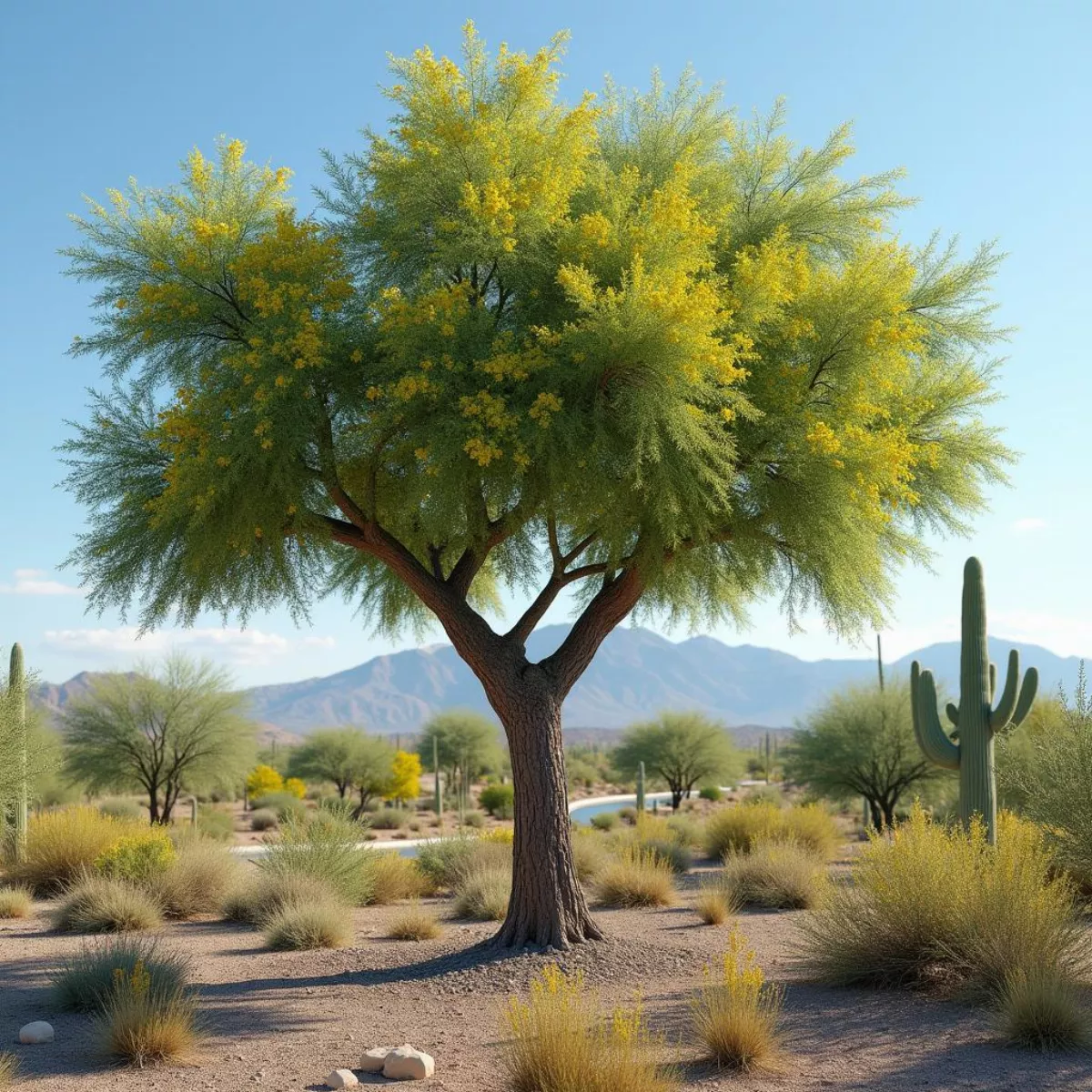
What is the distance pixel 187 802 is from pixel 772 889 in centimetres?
4715

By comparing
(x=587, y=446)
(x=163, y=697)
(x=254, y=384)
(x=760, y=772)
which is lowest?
(x=760, y=772)

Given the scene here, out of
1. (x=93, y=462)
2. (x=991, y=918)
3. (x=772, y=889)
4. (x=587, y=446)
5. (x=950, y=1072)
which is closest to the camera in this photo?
(x=950, y=1072)

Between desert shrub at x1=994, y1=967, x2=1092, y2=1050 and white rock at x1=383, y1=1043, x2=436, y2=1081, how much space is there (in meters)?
4.64

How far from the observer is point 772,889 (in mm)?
18781

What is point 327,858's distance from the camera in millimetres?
19016

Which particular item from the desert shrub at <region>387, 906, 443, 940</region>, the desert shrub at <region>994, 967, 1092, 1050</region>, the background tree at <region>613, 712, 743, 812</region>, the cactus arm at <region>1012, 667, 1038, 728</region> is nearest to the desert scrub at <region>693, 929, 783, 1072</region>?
the desert shrub at <region>994, 967, 1092, 1050</region>

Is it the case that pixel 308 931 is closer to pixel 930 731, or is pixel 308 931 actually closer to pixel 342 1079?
pixel 342 1079

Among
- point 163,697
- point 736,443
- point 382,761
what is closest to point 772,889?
point 736,443

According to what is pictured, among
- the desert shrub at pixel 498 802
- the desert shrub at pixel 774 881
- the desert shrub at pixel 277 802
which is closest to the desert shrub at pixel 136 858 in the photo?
the desert shrub at pixel 774 881

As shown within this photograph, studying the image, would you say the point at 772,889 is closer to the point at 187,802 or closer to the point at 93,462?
the point at 93,462

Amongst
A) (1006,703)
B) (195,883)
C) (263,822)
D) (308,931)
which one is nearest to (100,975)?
(308,931)

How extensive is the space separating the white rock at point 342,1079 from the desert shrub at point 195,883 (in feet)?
34.7

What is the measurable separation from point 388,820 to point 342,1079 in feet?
127

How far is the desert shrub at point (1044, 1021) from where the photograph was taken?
9.29m
